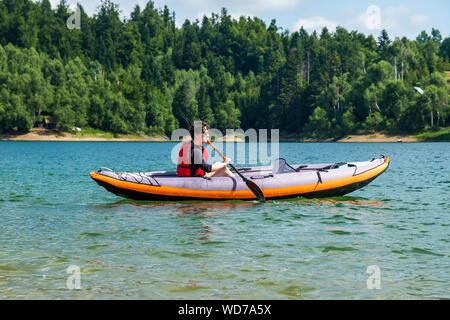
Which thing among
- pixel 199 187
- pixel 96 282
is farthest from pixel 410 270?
pixel 199 187

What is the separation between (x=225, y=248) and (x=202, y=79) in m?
143

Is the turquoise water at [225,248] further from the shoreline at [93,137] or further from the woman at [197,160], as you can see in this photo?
the shoreline at [93,137]

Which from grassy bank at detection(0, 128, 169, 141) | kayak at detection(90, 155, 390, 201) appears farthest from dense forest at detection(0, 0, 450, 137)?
kayak at detection(90, 155, 390, 201)

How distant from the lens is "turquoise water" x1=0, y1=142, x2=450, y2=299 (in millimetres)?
7219

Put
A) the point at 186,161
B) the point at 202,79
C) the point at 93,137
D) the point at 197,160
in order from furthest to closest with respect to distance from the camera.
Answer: the point at 202,79, the point at 93,137, the point at 186,161, the point at 197,160

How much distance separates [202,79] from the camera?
15012 cm

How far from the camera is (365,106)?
10294 cm

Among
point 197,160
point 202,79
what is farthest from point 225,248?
point 202,79

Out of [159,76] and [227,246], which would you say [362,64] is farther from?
[227,246]

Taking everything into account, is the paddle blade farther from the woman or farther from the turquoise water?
the woman

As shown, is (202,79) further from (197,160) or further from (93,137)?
(197,160)

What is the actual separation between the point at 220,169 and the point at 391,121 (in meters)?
87.1

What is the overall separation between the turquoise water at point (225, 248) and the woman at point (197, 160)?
0.94 metres

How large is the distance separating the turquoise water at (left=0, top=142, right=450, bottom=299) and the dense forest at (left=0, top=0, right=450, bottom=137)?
271ft
